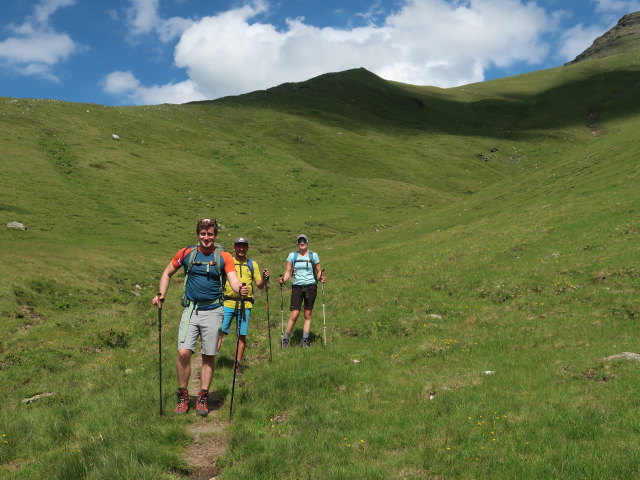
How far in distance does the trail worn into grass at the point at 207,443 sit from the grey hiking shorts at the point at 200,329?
1344 mm

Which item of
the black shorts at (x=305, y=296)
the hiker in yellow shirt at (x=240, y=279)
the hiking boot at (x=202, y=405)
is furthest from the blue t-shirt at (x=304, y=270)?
the hiking boot at (x=202, y=405)

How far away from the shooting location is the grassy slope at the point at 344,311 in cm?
676

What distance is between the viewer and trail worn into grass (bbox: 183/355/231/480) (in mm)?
6797

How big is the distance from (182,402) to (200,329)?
60.4 inches

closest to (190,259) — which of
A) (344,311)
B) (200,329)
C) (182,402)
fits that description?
(200,329)

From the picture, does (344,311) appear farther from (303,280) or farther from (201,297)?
(201,297)

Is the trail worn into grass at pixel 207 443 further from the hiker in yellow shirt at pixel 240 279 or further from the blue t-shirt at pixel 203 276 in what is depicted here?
the hiker in yellow shirt at pixel 240 279

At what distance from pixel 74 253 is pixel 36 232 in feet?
22.5

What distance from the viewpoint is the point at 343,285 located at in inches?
914

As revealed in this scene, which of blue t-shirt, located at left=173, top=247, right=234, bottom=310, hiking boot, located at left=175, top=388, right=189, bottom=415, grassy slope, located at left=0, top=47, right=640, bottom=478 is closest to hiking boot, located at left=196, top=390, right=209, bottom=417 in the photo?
hiking boot, located at left=175, top=388, right=189, bottom=415

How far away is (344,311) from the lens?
18.0 m

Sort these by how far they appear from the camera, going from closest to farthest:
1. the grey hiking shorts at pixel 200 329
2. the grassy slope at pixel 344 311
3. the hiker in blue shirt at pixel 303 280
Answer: the grassy slope at pixel 344 311 < the grey hiking shorts at pixel 200 329 < the hiker in blue shirt at pixel 303 280

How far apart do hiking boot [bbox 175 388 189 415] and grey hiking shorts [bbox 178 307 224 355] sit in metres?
0.91

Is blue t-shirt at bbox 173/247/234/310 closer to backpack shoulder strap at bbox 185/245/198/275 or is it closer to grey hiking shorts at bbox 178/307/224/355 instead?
backpack shoulder strap at bbox 185/245/198/275
